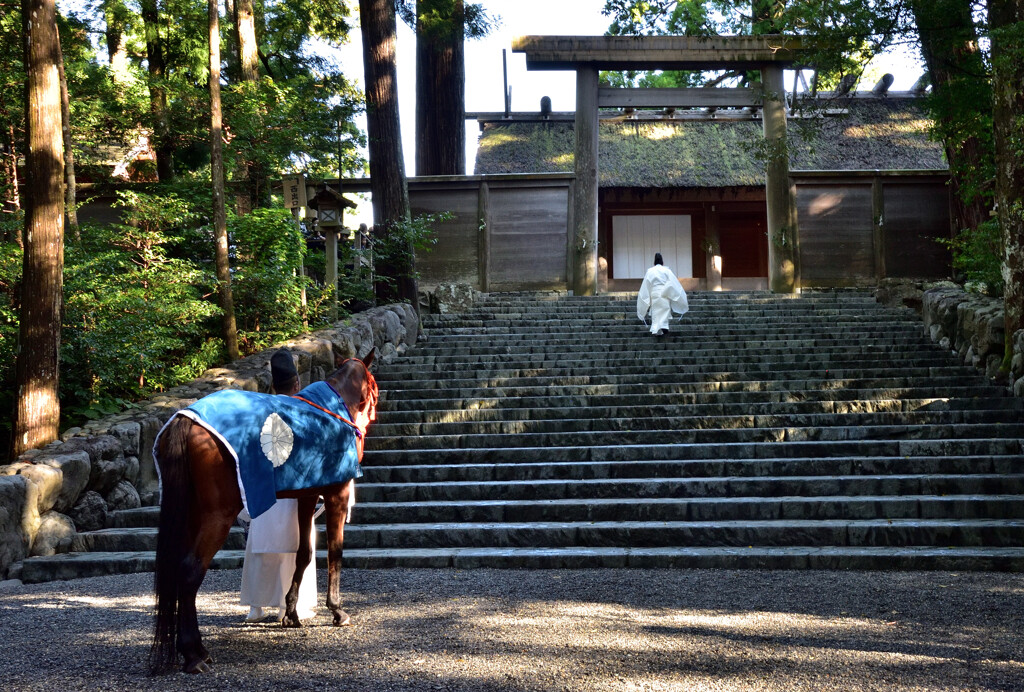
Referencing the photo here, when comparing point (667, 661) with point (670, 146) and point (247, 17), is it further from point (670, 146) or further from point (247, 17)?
point (670, 146)

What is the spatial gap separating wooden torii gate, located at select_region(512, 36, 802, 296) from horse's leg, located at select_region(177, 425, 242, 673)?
11824 millimetres

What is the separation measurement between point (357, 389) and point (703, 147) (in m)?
18.6

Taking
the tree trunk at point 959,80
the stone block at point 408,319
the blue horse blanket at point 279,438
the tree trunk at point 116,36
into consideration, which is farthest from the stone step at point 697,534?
the tree trunk at point 116,36

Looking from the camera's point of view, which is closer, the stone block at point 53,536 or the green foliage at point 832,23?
the stone block at point 53,536

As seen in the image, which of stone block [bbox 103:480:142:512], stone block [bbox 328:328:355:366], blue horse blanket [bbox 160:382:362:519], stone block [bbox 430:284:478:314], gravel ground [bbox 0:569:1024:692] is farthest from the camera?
stone block [bbox 430:284:478:314]

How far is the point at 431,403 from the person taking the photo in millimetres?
10086

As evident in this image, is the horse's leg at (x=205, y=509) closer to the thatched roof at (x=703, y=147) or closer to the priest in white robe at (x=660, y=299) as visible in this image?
the priest in white robe at (x=660, y=299)

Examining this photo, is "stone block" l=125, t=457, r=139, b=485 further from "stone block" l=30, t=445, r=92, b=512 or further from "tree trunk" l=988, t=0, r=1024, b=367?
"tree trunk" l=988, t=0, r=1024, b=367

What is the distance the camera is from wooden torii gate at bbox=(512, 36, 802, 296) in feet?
50.3

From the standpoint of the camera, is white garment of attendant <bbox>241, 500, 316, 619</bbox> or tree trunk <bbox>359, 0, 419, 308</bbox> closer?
white garment of attendant <bbox>241, 500, 316, 619</bbox>

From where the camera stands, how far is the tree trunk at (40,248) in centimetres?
725

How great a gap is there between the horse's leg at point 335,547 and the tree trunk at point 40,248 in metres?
3.83

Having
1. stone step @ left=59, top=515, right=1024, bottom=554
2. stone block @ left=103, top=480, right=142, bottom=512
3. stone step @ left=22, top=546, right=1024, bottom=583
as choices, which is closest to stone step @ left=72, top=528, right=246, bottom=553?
stone step @ left=59, top=515, right=1024, bottom=554

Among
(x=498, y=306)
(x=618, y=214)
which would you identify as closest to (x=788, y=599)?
(x=498, y=306)
